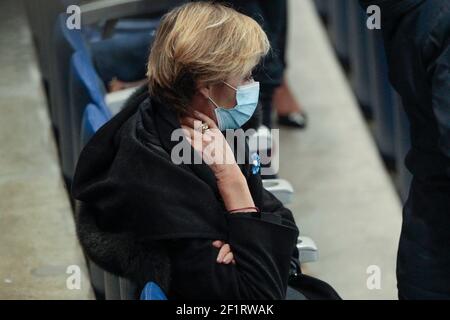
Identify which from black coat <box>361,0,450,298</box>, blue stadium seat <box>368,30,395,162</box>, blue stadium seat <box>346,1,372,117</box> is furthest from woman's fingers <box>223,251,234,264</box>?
blue stadium seat <box>346,1,372,117</box>

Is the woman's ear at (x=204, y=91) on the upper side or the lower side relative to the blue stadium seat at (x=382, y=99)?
upper

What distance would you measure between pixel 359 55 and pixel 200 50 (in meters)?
2.08

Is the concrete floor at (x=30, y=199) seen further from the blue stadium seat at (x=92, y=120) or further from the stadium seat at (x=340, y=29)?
the stadium seat at (x=340, y=29)

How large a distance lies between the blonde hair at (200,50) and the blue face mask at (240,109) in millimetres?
39

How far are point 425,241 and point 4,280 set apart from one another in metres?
1.20

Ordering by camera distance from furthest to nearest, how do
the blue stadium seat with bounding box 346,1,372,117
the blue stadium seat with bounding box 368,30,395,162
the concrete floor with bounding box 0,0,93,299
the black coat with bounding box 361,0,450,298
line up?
1. the blue stadium seat with bounding box 346,1,372,117
2. the blue stadium seat with bounding box 368,30,395,162
3. the concrete floor with bounding box 0,0,93,299
4. the black coat with bounding box 361,0,450,298

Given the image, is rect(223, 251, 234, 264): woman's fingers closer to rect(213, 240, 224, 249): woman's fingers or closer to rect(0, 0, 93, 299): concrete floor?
rect(213, 240, 224, 249): woman's fingers

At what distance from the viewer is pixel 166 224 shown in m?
1.90

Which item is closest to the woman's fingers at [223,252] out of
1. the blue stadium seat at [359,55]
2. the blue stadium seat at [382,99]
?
the blue stadium seat at [382,99]

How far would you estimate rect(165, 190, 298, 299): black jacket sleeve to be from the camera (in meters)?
1.91

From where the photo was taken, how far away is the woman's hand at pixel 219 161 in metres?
1.95

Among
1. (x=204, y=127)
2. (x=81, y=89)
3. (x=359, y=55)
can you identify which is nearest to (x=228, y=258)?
(x=204, y=127)

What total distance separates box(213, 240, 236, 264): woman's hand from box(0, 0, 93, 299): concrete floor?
42.4 inches
